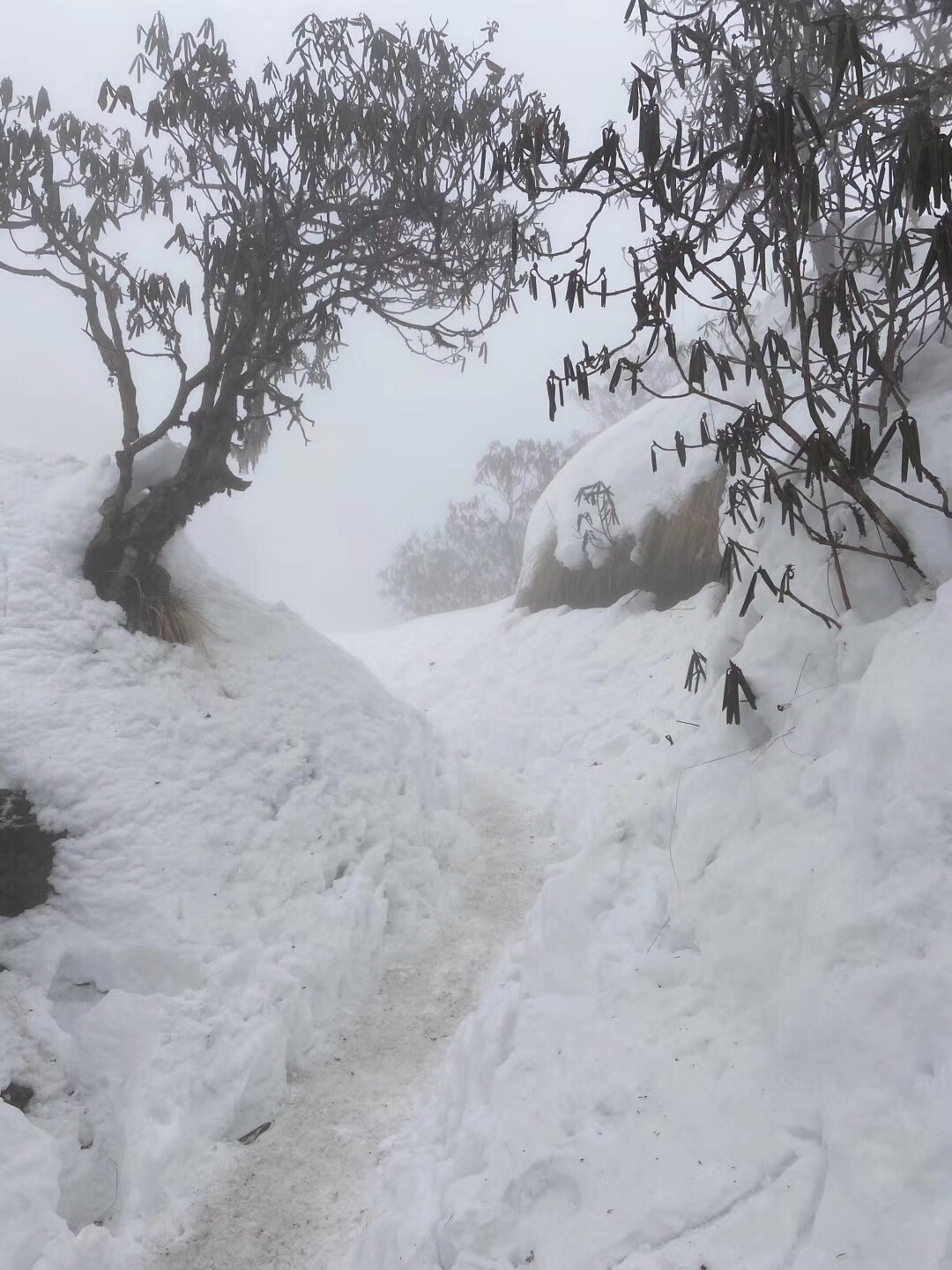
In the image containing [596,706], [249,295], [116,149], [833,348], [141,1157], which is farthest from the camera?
[596,706]

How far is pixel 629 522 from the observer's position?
10766 mm

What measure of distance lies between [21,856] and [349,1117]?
8.16ft

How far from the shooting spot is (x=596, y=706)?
8930 mm

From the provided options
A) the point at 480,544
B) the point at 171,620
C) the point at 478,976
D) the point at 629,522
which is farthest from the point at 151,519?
the point at 480,544

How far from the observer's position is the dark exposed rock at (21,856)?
4.26 metres

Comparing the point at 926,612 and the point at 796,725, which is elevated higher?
the point at 926,612

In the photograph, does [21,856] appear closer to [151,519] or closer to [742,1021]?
[151,519]

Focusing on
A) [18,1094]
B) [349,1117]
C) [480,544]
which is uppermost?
[480,544]

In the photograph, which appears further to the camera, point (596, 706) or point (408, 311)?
point (596, 706)

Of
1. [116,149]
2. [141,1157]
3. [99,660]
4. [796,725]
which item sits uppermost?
[116,149]

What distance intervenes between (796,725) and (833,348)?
1.86 meters

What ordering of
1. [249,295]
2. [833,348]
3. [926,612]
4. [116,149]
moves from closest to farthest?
[833,348] < [926,612] < [249,295] < [116,149]

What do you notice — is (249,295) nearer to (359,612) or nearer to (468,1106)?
(468,1106)

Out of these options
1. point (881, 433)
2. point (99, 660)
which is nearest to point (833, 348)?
point (881, 433)
